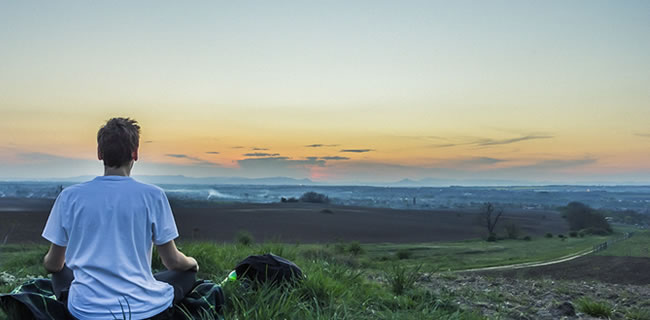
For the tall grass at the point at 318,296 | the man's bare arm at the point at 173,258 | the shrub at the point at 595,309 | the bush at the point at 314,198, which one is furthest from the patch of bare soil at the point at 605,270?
the bush at the point at 314,198

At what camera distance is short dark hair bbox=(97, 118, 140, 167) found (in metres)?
3.02

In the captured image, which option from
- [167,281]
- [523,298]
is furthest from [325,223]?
[167,281]

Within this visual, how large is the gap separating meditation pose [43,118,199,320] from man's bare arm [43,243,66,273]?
1 cm

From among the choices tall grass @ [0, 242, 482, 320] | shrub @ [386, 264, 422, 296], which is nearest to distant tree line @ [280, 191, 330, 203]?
tall grass @ [0, 242, 482, 320]

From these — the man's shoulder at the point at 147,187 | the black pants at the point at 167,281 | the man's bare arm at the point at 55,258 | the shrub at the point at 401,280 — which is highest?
the man's shoulder at the point at 147,187

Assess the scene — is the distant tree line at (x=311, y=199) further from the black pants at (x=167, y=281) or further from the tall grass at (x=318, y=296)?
the black pants at (x=167, y=281)

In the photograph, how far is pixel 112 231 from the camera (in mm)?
3031

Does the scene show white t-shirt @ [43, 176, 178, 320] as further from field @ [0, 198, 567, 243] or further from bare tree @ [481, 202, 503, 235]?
bare tree @ [481, 202, 503, 235]

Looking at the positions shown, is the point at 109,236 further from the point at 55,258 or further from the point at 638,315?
the point at 638,315

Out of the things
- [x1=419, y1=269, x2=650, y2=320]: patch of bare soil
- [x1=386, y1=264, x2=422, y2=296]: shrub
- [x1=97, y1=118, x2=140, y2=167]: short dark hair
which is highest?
[x1=97, y1=118, x2=140, y2=167]: short dark hair

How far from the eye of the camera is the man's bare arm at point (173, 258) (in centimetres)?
328

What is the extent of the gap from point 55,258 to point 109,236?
605 mm

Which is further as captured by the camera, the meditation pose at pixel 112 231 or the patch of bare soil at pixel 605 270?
the patch of bare soil at pixel 605 270

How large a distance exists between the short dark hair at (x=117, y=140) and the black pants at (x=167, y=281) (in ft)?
3.51
